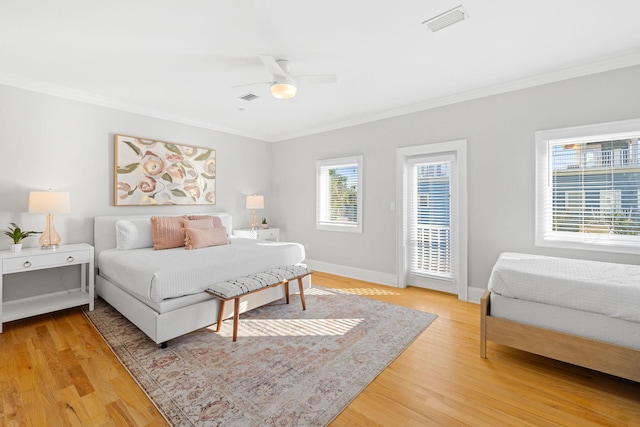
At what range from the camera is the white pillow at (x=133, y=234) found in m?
3.59

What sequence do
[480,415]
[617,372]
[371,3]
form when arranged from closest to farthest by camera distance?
[480,415]
[617,372]
[371,3]

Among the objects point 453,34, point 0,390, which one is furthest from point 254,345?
point 453,34

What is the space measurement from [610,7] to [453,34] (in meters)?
1.04

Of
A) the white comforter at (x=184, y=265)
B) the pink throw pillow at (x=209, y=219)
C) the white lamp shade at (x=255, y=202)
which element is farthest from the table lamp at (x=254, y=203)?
the white comforter at (x=184, y=265)

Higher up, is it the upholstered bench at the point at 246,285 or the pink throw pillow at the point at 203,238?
the pink throw pillow at the point at 203,238

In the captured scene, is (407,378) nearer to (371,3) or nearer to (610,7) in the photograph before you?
(371,3)

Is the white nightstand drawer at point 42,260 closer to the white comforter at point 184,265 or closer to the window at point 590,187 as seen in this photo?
the white comforter at point 184,265

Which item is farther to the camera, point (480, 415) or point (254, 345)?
point (254, 345)

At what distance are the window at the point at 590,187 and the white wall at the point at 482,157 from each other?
0.10m

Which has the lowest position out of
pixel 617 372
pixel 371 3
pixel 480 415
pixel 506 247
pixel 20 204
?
pixel 480 415

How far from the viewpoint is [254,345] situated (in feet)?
8.46

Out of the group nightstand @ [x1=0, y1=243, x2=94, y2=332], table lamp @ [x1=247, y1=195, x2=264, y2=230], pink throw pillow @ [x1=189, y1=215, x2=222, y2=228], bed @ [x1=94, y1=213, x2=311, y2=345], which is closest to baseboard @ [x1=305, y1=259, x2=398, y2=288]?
bed @ [x1=94, y1=213, x2=311, y2=345]

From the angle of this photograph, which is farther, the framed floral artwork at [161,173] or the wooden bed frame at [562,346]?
the framed floral artwork at [161,173]

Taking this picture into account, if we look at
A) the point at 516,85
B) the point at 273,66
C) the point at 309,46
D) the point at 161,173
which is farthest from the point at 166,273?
the point at 516,85
